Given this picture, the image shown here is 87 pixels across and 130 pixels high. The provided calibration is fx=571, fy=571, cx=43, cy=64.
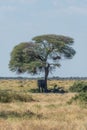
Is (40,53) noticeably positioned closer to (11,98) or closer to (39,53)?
→ (39,53)

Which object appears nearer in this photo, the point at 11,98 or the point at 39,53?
the point at 11,98

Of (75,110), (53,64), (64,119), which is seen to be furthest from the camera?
(53,64)

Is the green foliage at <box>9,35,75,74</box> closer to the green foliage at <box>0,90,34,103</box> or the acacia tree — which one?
the acacia tree

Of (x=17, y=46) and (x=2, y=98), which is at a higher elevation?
(x=17, y=46)

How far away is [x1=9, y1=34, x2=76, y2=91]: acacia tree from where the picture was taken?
7000 cm

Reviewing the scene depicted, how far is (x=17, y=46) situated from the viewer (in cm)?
7375

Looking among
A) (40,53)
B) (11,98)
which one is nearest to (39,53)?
(40,53)

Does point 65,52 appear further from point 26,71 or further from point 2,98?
point 2,98

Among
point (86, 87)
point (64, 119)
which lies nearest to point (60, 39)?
point (86, 87)

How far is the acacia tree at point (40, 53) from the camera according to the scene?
70000 mm

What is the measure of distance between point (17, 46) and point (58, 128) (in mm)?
55715

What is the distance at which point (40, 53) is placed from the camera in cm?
7056

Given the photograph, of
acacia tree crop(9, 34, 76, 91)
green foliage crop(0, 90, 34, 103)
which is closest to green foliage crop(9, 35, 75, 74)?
acacia tree crop(9, 34, 76, 91)

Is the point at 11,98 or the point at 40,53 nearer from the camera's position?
the point at 11,98
